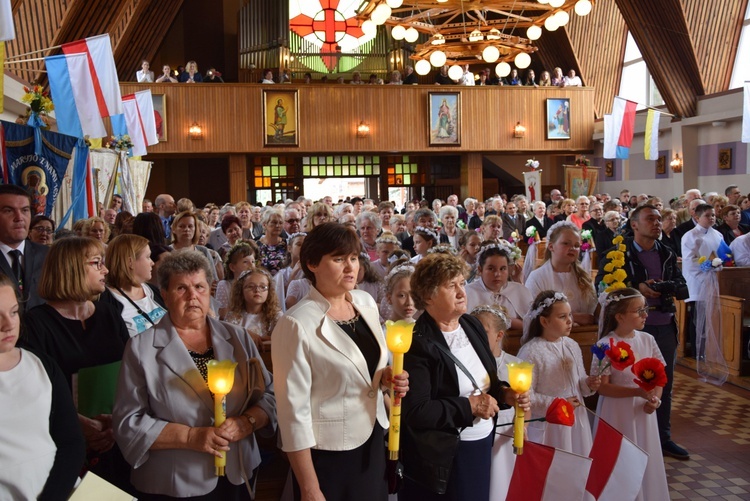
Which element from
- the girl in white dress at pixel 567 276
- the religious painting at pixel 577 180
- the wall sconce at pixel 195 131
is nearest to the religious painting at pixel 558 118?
the religious painting at pixel 577 180

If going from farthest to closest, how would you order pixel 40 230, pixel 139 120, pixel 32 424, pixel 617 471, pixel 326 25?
pixel 326 25, pixel 139 120, pixel 40 230, pixel 617 471, pixel 32 424

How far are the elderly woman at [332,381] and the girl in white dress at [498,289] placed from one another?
219 centimetres

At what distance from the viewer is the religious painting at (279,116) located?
63.6 feet

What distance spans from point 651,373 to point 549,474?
3.43ft

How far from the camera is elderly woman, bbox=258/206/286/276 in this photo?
6699 mm

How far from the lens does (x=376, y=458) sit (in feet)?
8.69

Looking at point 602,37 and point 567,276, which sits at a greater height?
point 602,37

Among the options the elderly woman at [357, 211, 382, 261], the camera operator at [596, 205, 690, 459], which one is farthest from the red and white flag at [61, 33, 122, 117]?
the camera operator at [596, 205, 690, 459]

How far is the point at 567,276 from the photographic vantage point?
16.8ft

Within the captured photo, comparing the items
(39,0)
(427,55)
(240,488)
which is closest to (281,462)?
(240,488)

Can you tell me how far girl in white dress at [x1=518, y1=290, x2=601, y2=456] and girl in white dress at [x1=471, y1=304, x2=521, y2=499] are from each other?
11.3 inches

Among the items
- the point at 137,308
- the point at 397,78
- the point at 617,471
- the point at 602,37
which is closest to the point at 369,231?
the point at 137,308

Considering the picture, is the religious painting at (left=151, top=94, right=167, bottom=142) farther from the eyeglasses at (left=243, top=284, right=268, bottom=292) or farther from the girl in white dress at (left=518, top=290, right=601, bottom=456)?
the girl in white dress at (left=518, top=290, right=601, bottom=456)

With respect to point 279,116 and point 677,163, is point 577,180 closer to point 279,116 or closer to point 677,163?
point 677,163
